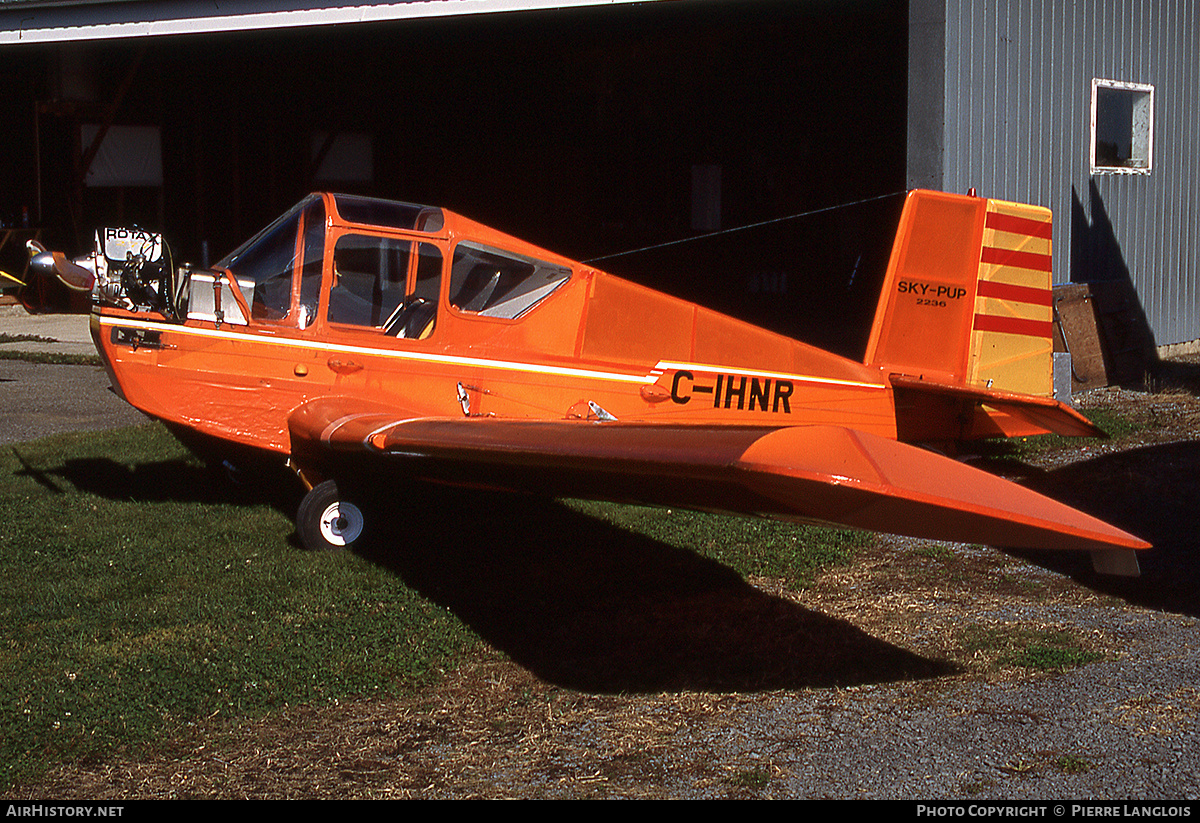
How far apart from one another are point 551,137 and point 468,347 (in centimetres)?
1577

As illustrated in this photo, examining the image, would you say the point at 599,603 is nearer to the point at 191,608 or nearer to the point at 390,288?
the point at 191,608

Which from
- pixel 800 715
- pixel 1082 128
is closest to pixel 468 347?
pixel 800 715

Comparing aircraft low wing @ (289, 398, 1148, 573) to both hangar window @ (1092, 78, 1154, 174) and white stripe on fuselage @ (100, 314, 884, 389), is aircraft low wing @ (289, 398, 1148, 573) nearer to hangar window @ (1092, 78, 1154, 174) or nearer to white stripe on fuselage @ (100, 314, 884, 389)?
white stripe on fuselage @ (100, 314, 884, 389)

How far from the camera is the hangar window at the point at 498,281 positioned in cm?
639

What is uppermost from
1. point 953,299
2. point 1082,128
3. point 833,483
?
point 1082,128

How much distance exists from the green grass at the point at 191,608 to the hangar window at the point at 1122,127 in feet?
23.5

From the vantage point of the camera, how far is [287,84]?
22.6 m

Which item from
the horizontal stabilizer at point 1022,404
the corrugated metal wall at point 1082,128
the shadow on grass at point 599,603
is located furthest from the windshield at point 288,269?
the corrugated metal wall at point 1082,128

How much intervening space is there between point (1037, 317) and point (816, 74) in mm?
11776

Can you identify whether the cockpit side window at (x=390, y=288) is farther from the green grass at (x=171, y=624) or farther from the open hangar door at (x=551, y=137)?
the open hangar door at (x=551, y=137)

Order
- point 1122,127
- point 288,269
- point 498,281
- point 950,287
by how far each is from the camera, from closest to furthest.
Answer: point 288,269, point 498,281, point 950,287, point 1122,127

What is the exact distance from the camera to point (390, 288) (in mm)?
6305

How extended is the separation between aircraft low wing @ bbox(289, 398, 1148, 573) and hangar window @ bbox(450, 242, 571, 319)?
2.14 metres

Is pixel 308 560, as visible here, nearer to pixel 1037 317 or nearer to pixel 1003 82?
pixel 1037 317
